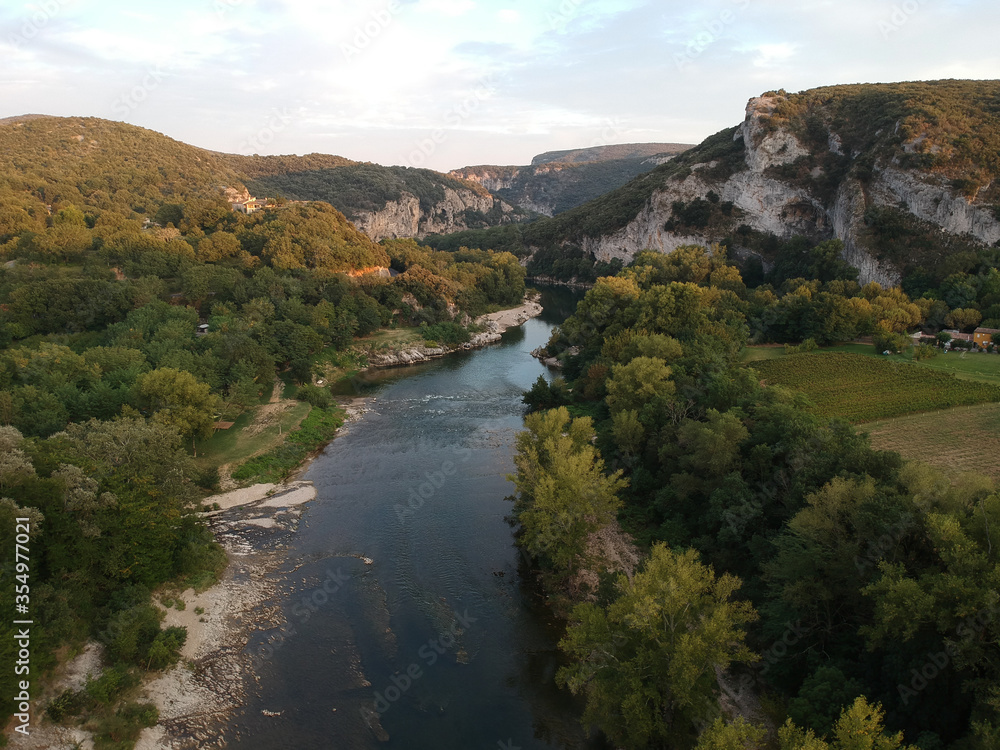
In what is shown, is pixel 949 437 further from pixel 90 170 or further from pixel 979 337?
pixel 90 170

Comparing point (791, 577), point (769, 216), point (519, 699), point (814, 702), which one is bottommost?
point (519, 699)

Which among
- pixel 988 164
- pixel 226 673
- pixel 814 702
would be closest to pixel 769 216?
pixel 988 164

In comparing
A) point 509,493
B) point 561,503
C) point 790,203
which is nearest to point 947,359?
point 509,493

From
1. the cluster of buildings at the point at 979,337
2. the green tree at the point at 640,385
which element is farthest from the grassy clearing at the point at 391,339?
the cluster of buildings at the point at 979,337

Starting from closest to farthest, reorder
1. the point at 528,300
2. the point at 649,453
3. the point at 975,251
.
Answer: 1. the point at 649,453
2. the point at 975,251
3. the point at 528,300

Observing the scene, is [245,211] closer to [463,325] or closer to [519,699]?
[463,325]

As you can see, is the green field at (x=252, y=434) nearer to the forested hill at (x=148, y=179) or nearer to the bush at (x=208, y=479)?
the bush at (x=208, y=479)
